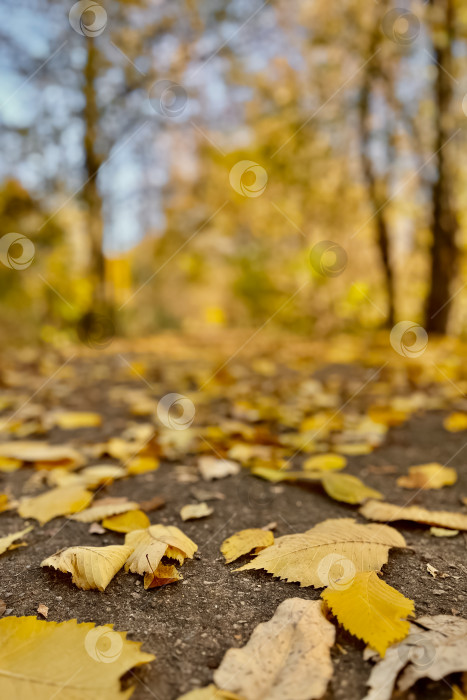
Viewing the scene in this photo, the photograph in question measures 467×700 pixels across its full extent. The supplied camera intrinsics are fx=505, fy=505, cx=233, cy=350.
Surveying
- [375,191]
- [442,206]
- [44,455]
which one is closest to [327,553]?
[44,455]

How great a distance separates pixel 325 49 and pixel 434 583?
21.5ft

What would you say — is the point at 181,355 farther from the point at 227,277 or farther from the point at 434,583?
the point at 227,277

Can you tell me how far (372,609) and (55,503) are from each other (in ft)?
2.91

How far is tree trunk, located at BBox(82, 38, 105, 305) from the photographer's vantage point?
17.4 feet

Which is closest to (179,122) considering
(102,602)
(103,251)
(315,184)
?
(103,251)

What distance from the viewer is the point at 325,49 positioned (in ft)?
19.9

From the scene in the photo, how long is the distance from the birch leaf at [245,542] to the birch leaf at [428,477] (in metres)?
0.62

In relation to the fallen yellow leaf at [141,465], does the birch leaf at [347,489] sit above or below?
above

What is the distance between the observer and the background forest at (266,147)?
5.03 m

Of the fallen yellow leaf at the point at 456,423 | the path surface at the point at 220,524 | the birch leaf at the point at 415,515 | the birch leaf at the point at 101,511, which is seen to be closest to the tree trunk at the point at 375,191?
the path surface at the point at 220,524

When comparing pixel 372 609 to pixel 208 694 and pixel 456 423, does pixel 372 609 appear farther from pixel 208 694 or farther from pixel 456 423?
pixel 456 423

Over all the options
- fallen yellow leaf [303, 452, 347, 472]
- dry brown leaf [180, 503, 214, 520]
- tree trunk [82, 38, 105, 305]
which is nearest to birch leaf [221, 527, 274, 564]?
dry brown leaf [180, 503, 214, 520]

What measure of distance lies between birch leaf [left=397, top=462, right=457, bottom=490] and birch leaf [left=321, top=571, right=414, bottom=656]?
0.70 meters

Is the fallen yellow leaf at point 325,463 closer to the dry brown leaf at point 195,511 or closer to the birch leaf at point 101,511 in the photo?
the dry brown leaf at point 195,511
